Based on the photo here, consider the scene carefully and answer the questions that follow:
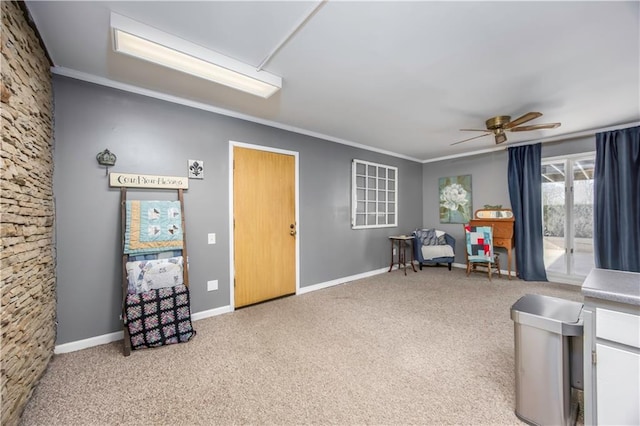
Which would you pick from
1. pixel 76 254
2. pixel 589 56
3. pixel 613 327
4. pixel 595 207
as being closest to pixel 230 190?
pixel 76 254

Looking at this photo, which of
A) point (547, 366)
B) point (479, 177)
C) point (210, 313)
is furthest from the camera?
point (479, 177)

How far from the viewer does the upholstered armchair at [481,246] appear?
4.54 meters

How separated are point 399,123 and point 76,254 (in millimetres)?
3878

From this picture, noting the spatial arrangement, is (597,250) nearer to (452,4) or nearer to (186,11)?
→ (452,4)

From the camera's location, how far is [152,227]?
2.54 meters

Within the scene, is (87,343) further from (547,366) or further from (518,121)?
(518,121)

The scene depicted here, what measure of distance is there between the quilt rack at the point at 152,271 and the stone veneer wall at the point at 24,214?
498 mm

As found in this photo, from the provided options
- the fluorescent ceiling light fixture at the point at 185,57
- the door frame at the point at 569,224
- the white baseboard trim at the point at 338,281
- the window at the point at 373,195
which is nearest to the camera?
the fluorescent ceiling light fixture at the point at 185,57

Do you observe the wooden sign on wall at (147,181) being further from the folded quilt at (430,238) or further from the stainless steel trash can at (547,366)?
the folded quilt at (430,238)

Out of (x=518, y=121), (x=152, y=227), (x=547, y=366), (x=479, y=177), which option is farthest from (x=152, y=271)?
(x=479, y=177)

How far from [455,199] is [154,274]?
553 cm

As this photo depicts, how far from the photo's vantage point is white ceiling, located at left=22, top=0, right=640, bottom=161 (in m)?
1.61

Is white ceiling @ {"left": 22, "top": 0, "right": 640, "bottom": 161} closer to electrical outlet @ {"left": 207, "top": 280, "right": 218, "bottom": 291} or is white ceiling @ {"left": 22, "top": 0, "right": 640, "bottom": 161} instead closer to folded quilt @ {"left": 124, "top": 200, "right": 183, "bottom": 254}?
folded quilt @ {"left": 124, "top": 200, "right": 183, "bottom": 254}

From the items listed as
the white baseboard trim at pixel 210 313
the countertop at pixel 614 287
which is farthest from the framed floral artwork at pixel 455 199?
the white baseboard trim at pixel 210 313
